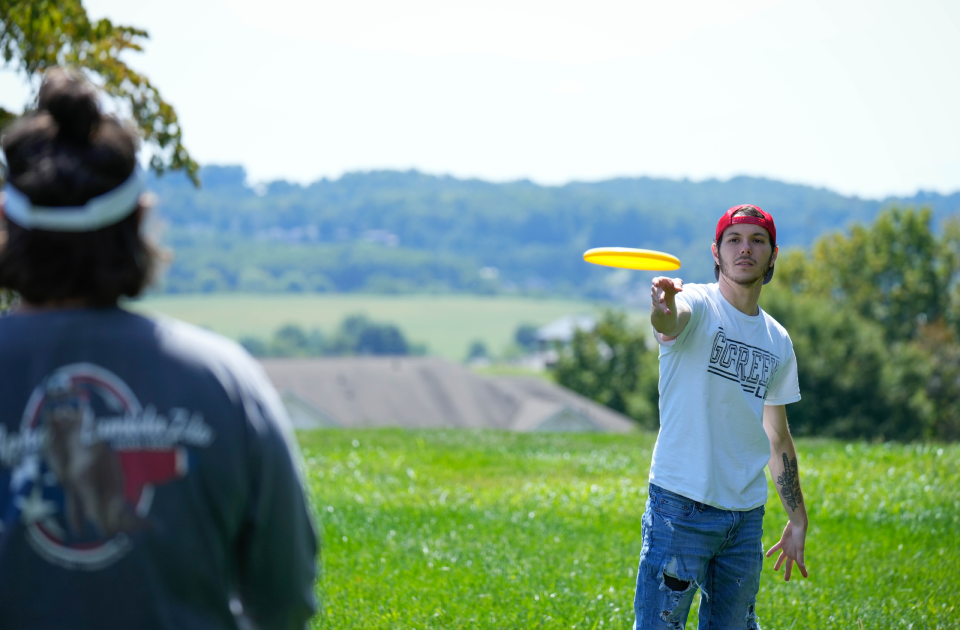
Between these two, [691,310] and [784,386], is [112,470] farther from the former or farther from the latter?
[784,386]

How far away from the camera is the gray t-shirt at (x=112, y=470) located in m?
1.75

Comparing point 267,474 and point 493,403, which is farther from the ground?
point 267,474

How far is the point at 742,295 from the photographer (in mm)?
4219

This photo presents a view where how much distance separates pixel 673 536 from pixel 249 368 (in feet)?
8.69

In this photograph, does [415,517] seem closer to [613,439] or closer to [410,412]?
[613,439]

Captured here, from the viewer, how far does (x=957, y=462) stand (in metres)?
10.5

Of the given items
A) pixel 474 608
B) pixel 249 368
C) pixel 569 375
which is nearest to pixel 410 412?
pixel 569 375

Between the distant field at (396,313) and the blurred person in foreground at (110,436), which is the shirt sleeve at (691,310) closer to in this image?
the blurred person in foreground at (110,436)

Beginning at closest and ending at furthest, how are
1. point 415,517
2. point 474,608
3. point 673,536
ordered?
point 673,536 < point 474,608 < point 415,517

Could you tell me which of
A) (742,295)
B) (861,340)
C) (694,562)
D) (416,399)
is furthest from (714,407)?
(416,399)

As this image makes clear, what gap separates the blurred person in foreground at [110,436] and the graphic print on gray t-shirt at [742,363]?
263 centimetres

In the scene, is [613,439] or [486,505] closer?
[486,505]

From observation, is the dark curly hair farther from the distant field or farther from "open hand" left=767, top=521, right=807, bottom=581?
the distant field

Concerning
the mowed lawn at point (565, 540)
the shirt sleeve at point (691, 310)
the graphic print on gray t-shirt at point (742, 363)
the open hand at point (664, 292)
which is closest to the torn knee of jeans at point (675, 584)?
the graphic print on gray t-shirt at point (742, 363)
